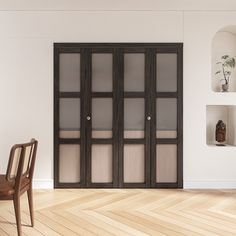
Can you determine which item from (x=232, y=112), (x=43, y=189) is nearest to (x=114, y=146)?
(x=43, y=189)

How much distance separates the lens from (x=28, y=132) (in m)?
5.13

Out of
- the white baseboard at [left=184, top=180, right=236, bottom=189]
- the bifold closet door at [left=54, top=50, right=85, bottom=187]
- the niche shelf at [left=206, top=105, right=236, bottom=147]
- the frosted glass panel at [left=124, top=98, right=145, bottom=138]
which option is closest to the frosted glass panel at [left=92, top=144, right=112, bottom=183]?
the bifold closet door at [left=54, top=50, right=85, bottom=187]

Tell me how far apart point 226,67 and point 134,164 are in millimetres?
2091

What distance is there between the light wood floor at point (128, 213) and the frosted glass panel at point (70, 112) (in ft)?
3.04

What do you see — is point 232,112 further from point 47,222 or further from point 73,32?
point 47,222

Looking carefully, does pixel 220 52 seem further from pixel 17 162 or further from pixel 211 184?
pixel 17 162

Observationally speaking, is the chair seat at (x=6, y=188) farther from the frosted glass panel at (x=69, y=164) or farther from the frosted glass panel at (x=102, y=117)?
the frosted glass panel at (x=102, y=117)

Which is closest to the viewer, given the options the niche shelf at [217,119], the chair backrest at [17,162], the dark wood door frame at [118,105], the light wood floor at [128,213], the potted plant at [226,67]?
the chair backrest at [17,162]

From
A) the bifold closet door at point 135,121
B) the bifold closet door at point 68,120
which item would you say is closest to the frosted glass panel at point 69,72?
the bifold closet door at point 68,120

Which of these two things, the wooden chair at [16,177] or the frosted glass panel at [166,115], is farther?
the frosted glass panel at [166,115]

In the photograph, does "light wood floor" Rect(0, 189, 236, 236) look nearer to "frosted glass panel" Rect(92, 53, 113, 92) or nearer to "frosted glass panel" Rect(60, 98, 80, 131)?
"frosted glass panel" Rect(60, 98, 80, 131)

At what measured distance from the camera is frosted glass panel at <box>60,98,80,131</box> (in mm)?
5090

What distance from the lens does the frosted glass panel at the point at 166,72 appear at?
5.08 meters

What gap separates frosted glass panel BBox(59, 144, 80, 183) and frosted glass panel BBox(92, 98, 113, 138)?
37 centimetres
